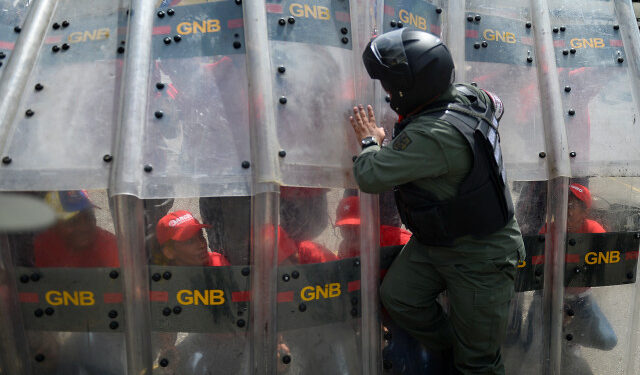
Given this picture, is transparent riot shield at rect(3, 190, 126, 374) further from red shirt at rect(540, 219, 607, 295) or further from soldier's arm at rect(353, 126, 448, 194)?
red shirt at rect(540, 219, 607, 295)

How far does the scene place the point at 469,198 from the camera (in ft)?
8.58

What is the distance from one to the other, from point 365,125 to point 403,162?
0.33 m

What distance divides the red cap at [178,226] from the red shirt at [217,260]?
14cm

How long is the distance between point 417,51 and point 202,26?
3.61ft

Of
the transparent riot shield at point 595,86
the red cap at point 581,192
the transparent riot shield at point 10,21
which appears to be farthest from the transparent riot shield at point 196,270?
the transparent riot shield at point 595,86

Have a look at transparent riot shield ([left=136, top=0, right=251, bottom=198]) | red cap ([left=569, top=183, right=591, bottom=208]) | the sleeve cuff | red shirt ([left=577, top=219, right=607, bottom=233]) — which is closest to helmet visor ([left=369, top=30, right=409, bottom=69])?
the sleeve cuff

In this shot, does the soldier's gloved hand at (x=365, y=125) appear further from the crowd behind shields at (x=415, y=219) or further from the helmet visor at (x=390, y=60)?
the helmet visor at (x=390, y=60)

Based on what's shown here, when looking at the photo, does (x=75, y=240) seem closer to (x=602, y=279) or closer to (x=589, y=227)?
(x=589, y=227)

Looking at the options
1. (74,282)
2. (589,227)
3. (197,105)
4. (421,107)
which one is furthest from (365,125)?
(74,282)

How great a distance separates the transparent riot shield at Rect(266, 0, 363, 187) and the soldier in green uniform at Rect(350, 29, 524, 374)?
0.50ft

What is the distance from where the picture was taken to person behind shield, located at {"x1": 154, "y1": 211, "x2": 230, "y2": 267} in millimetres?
2605

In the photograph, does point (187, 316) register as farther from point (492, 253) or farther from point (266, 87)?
point (492, 253)

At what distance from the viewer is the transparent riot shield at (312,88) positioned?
269 cm

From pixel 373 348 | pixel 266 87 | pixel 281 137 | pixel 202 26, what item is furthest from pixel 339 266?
pixel 202 26
